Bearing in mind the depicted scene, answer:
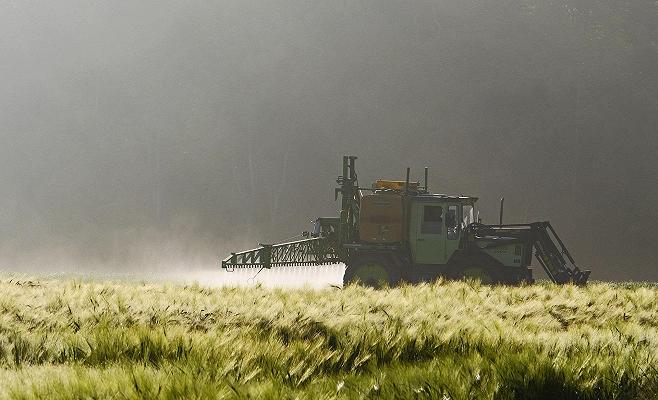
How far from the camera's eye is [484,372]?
4023mm

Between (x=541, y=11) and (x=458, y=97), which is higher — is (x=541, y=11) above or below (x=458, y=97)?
above

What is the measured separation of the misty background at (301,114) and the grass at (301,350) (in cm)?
8075

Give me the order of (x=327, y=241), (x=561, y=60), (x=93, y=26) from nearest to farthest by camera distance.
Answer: (x=327, y=241), (x=561, y=60), (x=93, y=26)

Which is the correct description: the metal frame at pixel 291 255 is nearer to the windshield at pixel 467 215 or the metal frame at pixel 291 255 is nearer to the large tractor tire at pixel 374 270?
the large tractor tire at pixel 374 270

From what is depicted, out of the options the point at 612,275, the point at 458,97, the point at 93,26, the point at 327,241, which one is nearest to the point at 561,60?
the point at 458,97

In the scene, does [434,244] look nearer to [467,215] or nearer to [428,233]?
[428,233]

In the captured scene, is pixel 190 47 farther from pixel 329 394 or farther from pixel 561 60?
pixel 329 394

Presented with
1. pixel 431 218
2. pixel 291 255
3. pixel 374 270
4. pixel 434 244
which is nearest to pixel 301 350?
pixel 374 270

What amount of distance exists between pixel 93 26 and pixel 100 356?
147 meters

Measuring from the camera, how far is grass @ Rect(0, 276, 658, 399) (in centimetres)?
358

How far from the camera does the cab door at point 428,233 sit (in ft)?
63.7

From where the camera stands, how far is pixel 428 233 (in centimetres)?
1953

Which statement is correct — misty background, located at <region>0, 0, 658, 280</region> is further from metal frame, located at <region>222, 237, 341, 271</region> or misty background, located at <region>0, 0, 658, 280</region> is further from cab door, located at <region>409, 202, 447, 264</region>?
cab door, located at <region>409, 202, 447, 264</region>

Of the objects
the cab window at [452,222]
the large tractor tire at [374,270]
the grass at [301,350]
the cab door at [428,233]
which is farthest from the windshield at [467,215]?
the grass at [301,350]
